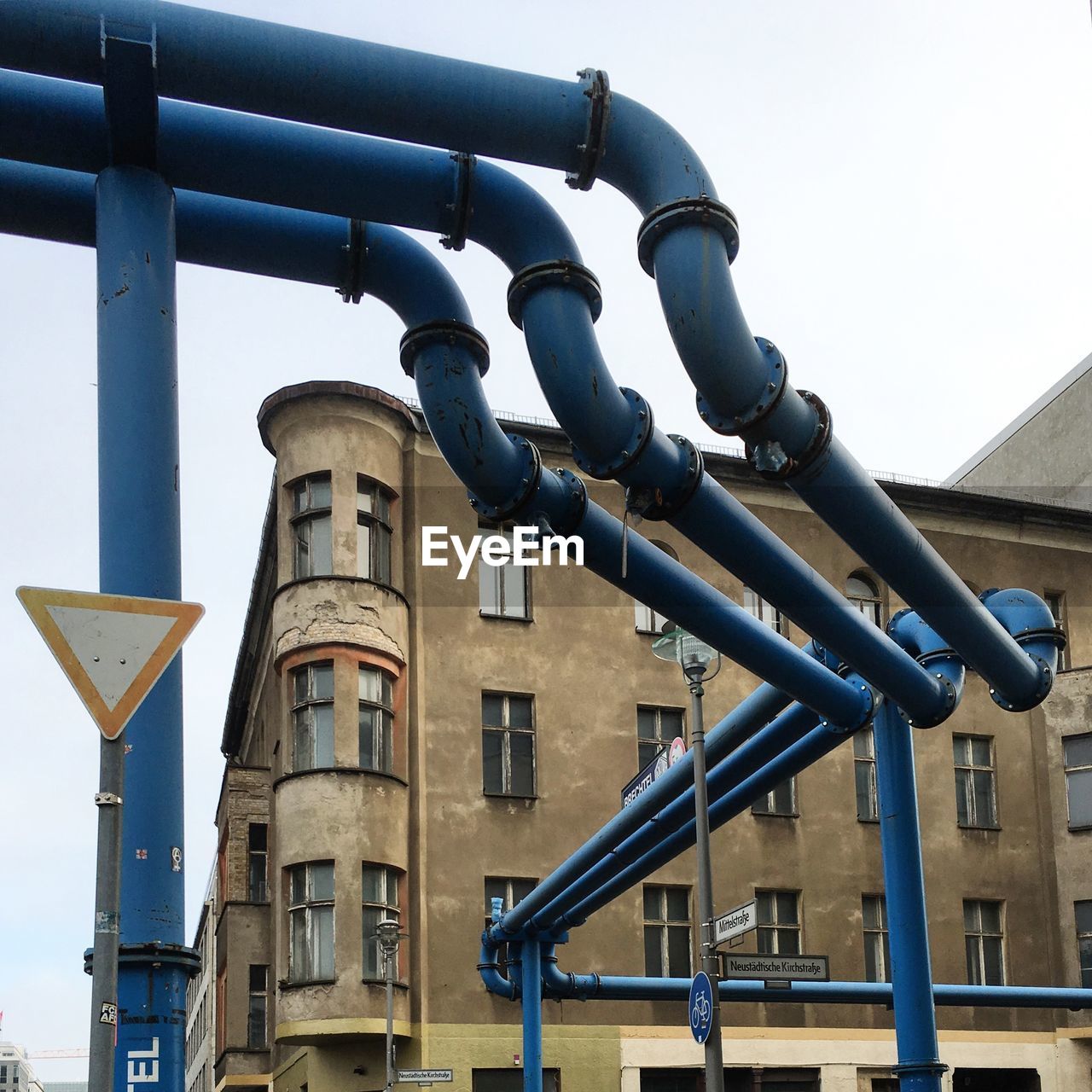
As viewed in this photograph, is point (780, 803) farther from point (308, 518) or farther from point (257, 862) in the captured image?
point (257, 862)

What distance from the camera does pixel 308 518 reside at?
31531 millimetres

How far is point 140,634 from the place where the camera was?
5.98 meters

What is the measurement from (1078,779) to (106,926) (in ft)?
112

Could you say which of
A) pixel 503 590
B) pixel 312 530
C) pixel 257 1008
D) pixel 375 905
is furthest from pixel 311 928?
pixel 257 1008

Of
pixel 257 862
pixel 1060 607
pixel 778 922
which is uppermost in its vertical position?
pixel 1060 607

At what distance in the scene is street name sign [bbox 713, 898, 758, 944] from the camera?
49.0 feet

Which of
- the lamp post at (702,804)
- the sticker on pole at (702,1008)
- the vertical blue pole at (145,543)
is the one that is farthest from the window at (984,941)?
the vertical blue pole at (145,543)

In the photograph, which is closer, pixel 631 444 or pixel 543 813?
pixel 631 444

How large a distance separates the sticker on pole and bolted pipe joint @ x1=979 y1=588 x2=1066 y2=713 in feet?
13.0

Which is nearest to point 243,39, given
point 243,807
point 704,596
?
point 704,596

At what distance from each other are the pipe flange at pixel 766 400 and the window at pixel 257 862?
28156 mm

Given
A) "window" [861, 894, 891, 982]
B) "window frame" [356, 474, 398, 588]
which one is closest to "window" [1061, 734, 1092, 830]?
"window" [861, 894, 891, 982]

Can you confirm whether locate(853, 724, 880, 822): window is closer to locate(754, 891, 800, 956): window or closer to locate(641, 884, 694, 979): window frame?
locate(754, 891, 800, 956): window

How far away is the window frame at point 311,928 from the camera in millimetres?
29422
